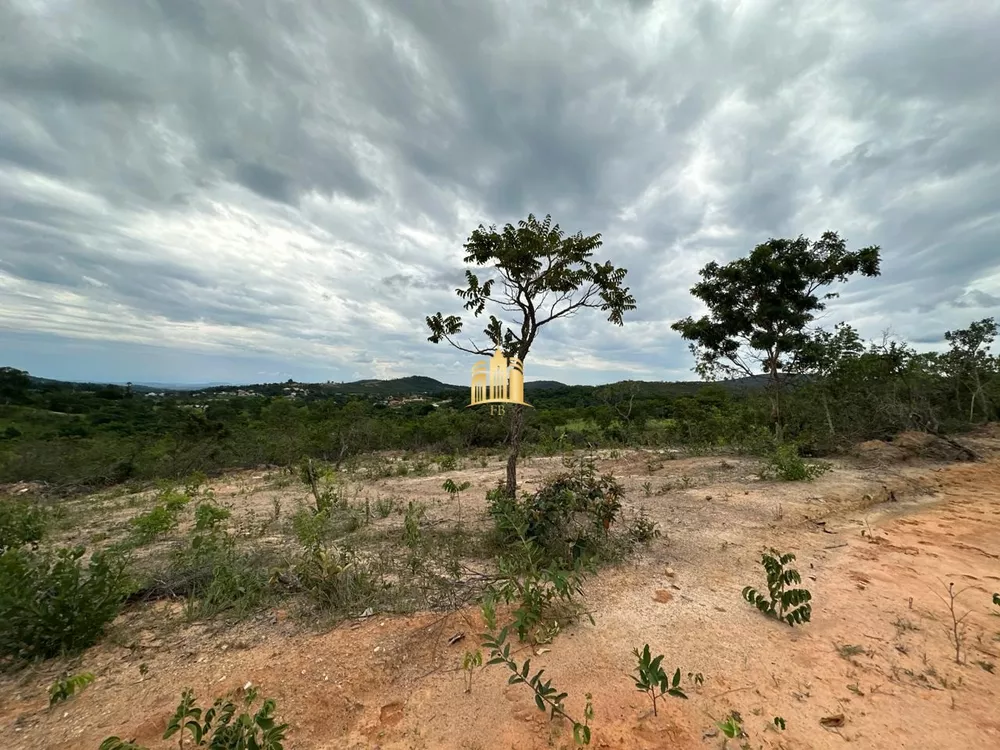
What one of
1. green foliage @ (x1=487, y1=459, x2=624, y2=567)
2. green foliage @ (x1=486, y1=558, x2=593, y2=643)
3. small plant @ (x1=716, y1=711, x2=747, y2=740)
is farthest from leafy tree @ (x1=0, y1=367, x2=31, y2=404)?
small plant @ (x1=716, y1=711, x2=747, y2=740)

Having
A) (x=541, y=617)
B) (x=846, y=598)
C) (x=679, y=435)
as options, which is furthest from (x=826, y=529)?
(x=679, y=435)

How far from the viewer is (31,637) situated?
2684mm

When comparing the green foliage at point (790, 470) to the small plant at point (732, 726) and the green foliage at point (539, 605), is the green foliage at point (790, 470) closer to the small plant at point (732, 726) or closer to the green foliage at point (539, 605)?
the green foliage at point (539, 605)

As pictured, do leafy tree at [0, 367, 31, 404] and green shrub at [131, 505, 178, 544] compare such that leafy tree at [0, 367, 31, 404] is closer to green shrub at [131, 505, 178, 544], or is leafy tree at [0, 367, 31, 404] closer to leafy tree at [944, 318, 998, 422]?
green shrub at [131, 505, 178, 544]

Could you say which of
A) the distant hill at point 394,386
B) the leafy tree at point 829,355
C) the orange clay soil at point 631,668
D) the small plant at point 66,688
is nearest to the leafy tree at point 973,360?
the leafy tree at point 829,355

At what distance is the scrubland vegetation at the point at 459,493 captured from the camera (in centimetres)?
269

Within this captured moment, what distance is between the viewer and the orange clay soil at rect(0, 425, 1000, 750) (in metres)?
2.07

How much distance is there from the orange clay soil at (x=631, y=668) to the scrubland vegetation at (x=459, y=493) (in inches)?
3.8

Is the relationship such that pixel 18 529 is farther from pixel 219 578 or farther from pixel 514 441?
pixel 514 441

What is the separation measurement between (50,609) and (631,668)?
3517 millimetres

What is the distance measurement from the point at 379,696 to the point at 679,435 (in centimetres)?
1416

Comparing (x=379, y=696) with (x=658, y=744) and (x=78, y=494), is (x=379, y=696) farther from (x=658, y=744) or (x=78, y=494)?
(x=78, y=494)

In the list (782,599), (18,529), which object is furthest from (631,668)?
(18,529)

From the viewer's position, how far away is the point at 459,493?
7742 millimetres
